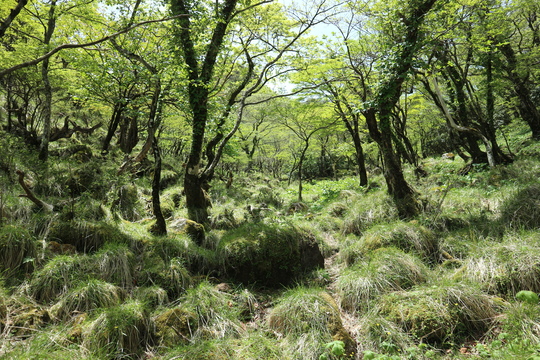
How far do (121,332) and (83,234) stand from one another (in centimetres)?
239

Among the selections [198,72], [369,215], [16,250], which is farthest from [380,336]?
[198,72]

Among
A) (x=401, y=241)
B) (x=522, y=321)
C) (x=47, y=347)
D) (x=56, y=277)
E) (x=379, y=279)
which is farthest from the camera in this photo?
(x=401, y=241)

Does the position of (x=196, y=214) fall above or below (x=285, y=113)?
below

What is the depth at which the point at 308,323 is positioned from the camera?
3.50m

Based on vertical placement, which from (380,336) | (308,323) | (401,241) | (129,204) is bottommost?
(380,336)

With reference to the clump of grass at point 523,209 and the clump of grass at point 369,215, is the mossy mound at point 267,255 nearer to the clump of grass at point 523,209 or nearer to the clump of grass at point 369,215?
the clump of grass at point 369,215

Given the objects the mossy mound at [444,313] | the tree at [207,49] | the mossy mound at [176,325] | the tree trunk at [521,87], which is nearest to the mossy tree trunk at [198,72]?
the tree at [207,49]

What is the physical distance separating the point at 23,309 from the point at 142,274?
4.77 feet

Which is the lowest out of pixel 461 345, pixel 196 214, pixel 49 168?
pixel 461 345

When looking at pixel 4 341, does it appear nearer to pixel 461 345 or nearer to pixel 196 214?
pixel 196 214

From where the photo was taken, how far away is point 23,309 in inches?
128

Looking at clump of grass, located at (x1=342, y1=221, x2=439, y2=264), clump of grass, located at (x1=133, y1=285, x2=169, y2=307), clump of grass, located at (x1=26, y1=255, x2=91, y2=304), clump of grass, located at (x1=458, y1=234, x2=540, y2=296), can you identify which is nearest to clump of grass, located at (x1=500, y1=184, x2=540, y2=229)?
clump of grass, located at (x1=458, y1=234, x2=540, y2=296)

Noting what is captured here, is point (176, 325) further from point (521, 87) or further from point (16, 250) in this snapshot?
point (521, 87)

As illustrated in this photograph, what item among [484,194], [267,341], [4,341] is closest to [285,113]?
[484,194]
